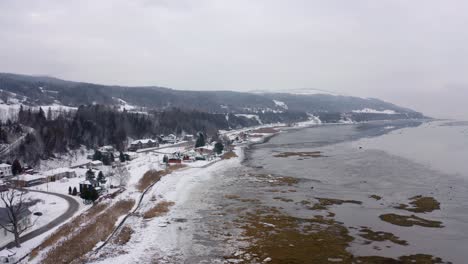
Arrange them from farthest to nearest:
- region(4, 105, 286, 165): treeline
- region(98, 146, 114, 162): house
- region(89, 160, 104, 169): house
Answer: region(98, 146, 114, 162): house → region(4, 105, 286, 165): treeline → region(89, 160, 104, 169): house

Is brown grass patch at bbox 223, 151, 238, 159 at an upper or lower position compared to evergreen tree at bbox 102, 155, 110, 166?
upper

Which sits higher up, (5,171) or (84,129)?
(84,129)

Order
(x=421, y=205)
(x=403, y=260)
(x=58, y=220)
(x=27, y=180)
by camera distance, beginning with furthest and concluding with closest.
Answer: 1. (x=27, y=180)
2. (x=421, y=205)
3. (x=58, y=220)
4. (x=403, y=260)

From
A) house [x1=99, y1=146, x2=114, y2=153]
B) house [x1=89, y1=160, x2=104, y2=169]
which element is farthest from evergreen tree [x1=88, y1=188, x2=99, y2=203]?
house [x1=99, y1=146, x2=114, y2=153]

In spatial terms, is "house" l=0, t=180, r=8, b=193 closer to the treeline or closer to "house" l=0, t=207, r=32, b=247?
"house" l=0, t=207, r=32, b=247

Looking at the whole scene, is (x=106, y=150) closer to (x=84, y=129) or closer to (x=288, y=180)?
(x=84, y=129)

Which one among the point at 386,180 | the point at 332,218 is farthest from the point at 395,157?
the point at 332,218

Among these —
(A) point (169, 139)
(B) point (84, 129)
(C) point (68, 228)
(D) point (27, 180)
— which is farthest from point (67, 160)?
(C) point (68, 228)

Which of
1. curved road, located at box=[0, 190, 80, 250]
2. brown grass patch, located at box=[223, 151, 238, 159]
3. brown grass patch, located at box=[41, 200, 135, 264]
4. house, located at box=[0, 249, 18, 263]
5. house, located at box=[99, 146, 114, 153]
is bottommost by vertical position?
curved road, located at box=[0, 190, 80, 250]
